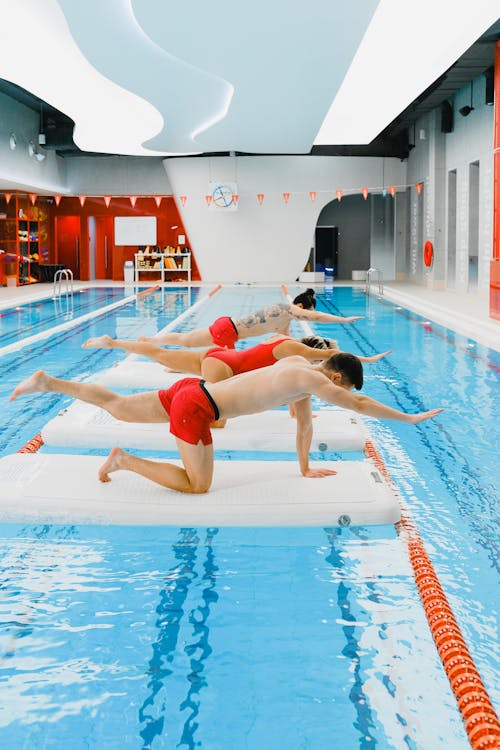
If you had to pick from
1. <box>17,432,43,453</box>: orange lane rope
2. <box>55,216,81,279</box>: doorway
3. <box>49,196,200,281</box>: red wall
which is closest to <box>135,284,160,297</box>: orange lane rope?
<box>49,196,200,281</box>: red wall

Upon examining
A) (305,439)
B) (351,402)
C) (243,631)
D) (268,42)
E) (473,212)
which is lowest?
(243,631)

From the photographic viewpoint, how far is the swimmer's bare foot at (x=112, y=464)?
13.4ft

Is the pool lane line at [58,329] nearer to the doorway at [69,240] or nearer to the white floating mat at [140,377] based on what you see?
the white floating mat at [140,377]

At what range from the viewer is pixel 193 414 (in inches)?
155

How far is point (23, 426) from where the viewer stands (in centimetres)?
632

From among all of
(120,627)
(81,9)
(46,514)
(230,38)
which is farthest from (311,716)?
(230,38)

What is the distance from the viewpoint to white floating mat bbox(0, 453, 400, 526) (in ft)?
12.4

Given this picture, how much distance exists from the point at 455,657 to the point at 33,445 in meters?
3.33

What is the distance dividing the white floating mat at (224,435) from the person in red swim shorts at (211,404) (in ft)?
3.10

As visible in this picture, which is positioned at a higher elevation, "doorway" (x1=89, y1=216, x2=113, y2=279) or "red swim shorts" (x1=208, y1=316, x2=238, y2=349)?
"doorway" (x1=89, y1=216, x2=113, y2=279)

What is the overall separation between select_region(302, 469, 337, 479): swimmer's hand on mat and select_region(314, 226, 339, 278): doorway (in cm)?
2363

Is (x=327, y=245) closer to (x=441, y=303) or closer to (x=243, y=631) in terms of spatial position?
(x=441, y=303)

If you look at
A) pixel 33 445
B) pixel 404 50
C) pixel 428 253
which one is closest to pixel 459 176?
pixel 428 253

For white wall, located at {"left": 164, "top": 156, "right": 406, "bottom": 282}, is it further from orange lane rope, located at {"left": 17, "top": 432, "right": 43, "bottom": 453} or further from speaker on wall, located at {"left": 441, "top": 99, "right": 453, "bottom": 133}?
orange lane rope, located at {"left": 17, "top": 432, "right": 43, "bottom": 453}
